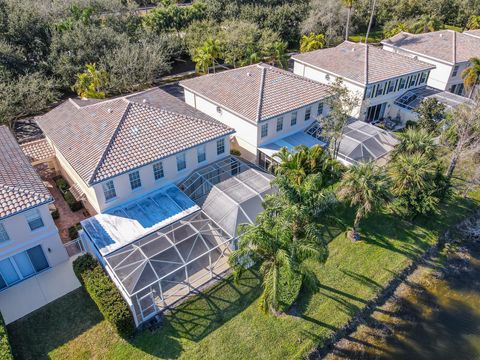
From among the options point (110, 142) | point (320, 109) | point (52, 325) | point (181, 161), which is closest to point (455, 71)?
point (320, 109)

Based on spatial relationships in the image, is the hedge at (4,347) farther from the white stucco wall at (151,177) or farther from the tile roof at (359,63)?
the tile roof at (359,63)

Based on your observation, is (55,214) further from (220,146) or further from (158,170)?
(220,146)

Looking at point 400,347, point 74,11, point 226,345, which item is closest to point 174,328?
point 226,345

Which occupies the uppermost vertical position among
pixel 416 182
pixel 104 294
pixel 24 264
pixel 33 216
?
pixel 33 216

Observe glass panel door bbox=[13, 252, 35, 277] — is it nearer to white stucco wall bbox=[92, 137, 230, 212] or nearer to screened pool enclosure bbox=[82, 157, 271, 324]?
screened pool enclosure bbox=[82, 157, 271, 324]

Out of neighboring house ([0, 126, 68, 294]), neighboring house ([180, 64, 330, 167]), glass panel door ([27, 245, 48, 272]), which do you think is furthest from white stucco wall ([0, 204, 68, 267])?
neighboring house ([180, 64, 330, 167])

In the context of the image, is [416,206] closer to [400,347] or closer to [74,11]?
[400,347]

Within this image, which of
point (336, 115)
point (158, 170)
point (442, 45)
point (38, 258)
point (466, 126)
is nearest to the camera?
point (38, 258)

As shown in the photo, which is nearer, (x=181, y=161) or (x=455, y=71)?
(x=181, y=161)
